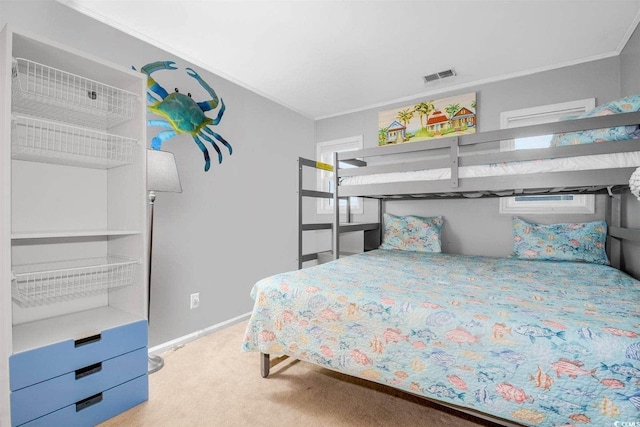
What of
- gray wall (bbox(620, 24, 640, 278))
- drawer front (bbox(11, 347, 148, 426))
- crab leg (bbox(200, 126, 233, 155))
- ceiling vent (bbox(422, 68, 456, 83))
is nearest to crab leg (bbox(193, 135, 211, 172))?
crab leg (bbox(200, 126, 233, 155))

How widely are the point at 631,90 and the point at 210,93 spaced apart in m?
3.23

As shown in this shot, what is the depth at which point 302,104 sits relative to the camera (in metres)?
3.51

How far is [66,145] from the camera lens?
5.46ft

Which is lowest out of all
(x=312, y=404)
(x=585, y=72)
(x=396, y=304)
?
(x=312, y=404)

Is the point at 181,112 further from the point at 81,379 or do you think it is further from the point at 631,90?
the point at 631,90

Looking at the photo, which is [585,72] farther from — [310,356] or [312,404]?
[312,404]

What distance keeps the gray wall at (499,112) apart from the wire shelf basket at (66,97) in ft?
8.62

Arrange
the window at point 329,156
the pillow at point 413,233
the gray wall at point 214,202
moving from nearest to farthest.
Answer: the gray wall at point 214,202
the pillow at point 413,233
the window at point 329,156

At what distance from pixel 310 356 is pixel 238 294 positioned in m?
1.55

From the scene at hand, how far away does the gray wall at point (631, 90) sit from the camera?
2.06 meters

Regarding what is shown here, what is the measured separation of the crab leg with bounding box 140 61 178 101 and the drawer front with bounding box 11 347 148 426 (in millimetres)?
1774

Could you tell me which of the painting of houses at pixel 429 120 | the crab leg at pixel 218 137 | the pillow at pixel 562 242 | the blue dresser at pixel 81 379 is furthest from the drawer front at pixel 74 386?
the painting of houses at pixel 429 120

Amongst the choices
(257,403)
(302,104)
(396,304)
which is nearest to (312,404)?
(257,403)

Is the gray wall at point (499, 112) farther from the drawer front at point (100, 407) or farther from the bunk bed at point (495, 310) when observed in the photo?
the drawer front at point (100, 407)
